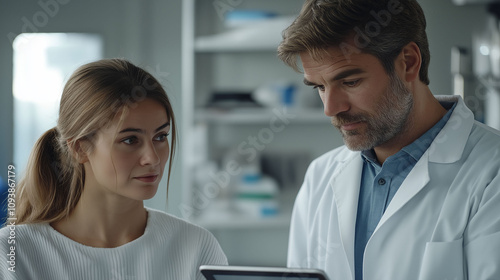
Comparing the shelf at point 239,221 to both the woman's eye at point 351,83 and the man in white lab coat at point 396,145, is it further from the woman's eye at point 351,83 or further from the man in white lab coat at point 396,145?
the woman's eye at point 351,83

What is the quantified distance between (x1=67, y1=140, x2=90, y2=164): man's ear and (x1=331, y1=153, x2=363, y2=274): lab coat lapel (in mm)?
604

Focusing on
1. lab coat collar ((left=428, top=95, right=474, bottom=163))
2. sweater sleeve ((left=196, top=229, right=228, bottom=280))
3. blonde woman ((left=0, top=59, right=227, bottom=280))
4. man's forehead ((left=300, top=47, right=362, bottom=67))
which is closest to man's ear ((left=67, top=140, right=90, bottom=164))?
blonde woman ((left=0, top=59, right=227, bottom=280))

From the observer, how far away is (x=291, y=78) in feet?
A: 8.58

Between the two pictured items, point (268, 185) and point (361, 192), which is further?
point (268, 185)

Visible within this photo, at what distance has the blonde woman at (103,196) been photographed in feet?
3.42

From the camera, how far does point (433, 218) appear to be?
1093 mm

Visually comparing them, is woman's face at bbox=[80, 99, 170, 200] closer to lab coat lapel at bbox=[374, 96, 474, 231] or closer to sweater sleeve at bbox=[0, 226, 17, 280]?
sweater sleeve at bbox=[0, 226, 17, 280]

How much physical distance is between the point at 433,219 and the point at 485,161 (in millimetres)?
163

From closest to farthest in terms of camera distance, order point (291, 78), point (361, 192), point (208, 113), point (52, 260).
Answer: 1. point (52, 260)
2. point (361, 192)
3. point (208, 113)
4. point (291, 78)

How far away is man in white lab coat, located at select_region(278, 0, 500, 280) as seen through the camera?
104cm

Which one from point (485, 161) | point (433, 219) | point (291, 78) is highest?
point (291, 78)

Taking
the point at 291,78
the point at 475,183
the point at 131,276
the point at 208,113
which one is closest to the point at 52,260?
the point at 131,276

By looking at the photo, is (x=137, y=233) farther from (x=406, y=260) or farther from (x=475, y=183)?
(x=475, y=183)

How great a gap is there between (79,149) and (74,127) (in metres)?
0.05
